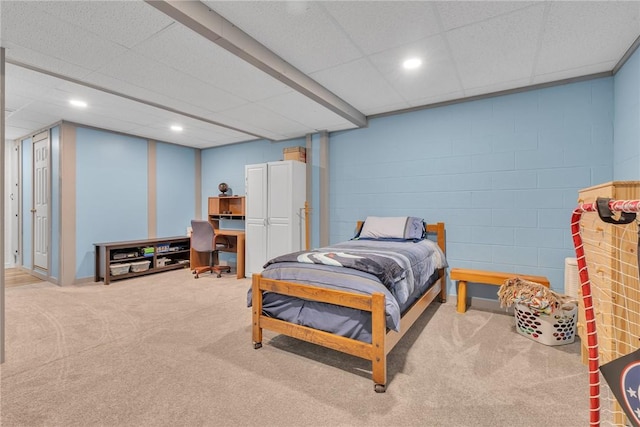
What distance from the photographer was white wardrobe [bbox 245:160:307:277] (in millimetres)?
4391

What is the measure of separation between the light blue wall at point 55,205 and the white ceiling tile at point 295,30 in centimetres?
393

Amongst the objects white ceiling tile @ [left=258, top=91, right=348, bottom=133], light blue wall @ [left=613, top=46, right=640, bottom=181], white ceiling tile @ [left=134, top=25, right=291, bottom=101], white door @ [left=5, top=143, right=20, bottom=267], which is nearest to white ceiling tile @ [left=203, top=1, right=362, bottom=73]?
white ceiling tile @ [left=134, top=25, right=291, bottom=101]

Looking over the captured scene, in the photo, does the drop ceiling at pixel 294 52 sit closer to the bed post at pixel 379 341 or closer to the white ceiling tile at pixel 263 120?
the white ceiling tile at pixel 263 120

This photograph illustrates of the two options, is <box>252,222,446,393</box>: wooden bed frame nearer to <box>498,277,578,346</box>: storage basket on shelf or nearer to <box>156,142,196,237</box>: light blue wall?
<box>498,277,578,346</box>: storage basket on shelf

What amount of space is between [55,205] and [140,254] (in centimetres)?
133

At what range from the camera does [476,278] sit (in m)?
3.04

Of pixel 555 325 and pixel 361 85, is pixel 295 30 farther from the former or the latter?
pixel 555 325

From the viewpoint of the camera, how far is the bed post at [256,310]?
2328 mm

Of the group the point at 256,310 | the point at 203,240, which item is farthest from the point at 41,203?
the point at 256,310

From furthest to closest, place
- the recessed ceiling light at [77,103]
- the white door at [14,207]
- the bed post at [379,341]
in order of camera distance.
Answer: the white door at [14,207], the recessed ceiling light at [77,103], the bed post at [379,341]

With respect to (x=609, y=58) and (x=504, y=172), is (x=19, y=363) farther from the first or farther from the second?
(x=609, y=58)

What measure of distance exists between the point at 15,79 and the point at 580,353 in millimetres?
5550

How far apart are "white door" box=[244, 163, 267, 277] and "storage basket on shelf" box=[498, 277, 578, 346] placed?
3.26 metres

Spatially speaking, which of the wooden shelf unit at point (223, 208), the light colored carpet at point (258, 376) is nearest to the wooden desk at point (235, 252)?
the wooden shelf unit at point (223, 208)
